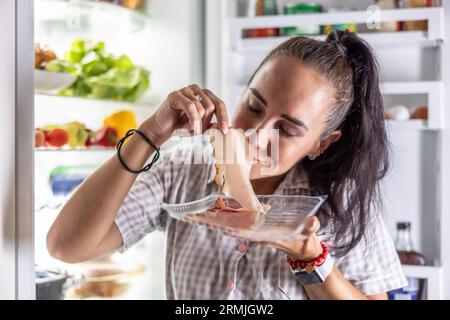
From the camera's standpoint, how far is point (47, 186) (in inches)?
29.8

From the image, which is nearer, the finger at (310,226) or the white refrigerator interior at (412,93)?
the finger at (310,226)

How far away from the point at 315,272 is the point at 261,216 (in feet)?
0.41

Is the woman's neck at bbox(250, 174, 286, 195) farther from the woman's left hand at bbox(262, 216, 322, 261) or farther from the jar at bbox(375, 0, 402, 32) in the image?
the jar at bbox(375, 0, 402, 32)

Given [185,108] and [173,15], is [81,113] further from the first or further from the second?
[185,108]

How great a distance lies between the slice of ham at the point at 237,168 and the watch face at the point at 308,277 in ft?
0.36

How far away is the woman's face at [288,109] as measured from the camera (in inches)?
19.6

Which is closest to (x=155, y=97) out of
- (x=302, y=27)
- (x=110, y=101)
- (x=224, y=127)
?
(x=110, y=101)

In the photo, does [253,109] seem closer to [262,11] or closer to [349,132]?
[349,132]

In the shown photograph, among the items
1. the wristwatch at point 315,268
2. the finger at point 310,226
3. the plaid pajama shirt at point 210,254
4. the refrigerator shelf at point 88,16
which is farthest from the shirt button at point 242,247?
the refrigerator shelf at point 88,16

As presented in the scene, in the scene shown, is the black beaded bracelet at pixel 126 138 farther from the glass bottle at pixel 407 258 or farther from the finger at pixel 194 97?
the glass bottle at pixel 407 258

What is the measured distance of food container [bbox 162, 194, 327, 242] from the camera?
1.49 feet

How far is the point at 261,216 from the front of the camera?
0.50 meters

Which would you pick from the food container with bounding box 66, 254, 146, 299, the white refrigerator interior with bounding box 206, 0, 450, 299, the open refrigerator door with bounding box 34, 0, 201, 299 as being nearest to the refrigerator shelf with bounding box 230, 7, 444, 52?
the white refrigerator interior with bounding box 206, 0, 450, 299
